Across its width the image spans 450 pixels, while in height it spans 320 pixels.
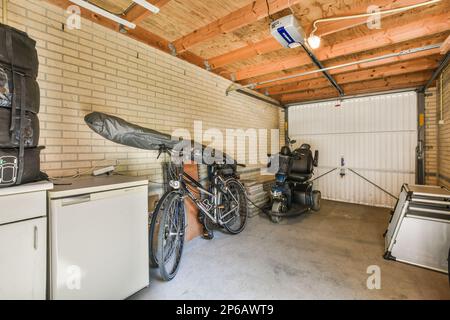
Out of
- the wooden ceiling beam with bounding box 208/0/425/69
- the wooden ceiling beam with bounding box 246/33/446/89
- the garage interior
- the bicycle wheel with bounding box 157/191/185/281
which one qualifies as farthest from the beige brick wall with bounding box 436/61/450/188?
the bicycle wheel with bounding box 157/191/185/281

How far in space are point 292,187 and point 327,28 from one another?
300cm

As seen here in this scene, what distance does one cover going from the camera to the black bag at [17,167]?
4.08ft

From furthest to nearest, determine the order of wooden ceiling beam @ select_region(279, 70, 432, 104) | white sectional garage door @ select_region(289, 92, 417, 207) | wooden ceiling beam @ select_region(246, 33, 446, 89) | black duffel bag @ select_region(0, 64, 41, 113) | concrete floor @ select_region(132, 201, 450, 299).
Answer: white sectional garage door @ select_region(289, 92, 417, 207), wooden ceiling beam @ select_region(279, 70, 432, 104), wooden ceiling beam @ select_region(246, 33, 446, 89), concrete floor @ select_region(132, 201, 450, 299), black duffel bag @ select_region(0, 64, 41, 113)

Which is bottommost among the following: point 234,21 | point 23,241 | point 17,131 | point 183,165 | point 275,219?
point 275,219

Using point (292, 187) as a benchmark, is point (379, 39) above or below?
above

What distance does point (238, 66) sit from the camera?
4066 mm

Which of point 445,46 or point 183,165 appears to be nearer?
point 183,165

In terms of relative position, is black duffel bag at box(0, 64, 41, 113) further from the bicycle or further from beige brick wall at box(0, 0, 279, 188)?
the bicycle

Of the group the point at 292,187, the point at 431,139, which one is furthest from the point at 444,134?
the point at 292,187

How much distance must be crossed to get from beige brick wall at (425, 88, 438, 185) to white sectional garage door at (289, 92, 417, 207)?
215mm

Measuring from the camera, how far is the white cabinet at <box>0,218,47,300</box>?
1.25 m

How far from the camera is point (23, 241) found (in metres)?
1.32

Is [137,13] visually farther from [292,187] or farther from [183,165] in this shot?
[292,187]
